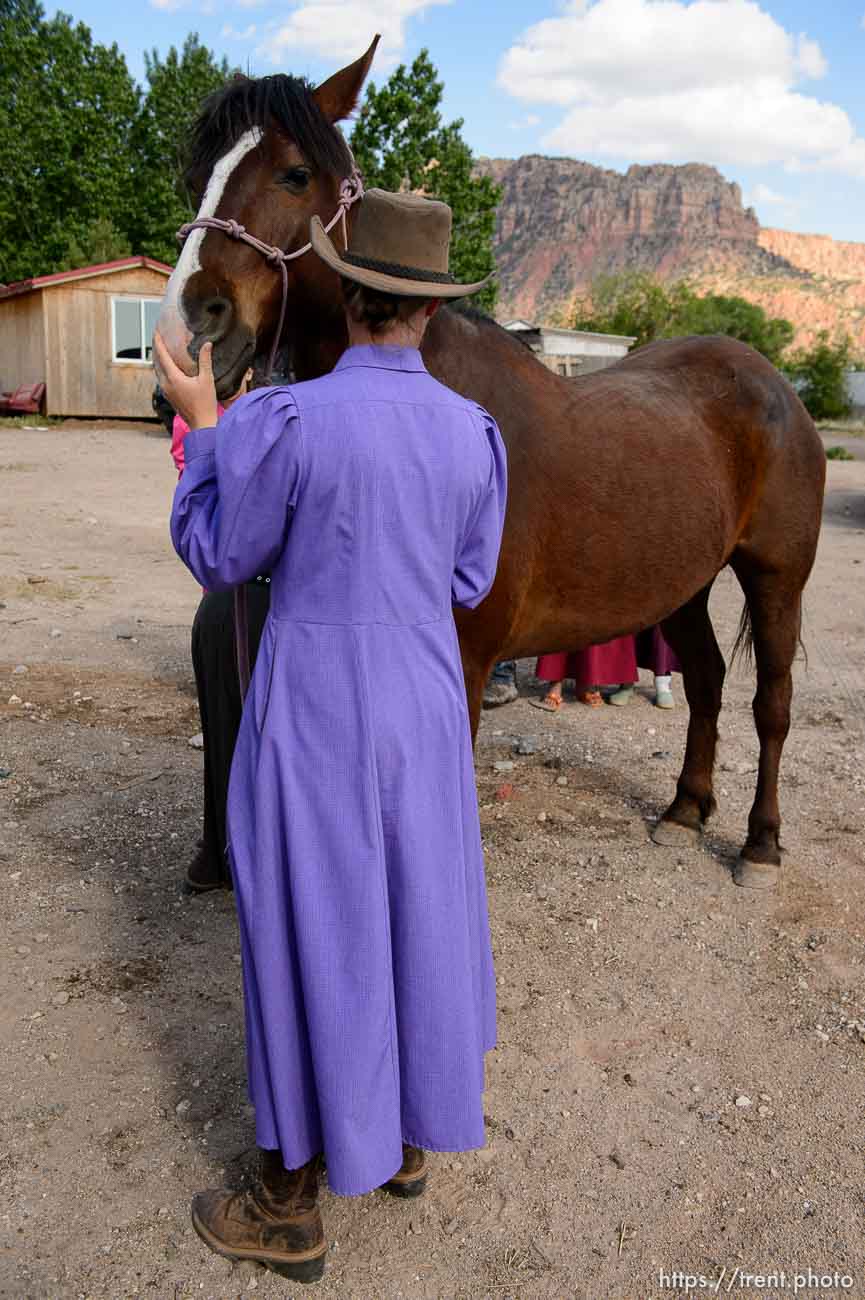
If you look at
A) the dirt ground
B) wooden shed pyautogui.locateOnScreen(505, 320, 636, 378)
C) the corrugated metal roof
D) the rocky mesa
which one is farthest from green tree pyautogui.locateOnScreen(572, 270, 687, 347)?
the rocky mesa

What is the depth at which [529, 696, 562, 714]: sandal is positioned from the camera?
20.1 ft

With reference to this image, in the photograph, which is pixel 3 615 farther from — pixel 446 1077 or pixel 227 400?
pixel 446 1077

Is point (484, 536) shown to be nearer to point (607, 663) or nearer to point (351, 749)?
point (351, 749)

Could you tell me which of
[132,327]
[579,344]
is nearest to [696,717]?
[132,327]

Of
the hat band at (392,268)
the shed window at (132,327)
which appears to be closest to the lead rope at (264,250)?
the hat band at (392,268)

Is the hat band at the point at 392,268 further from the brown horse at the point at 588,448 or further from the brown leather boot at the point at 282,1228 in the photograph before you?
the brown leather boot at the point at 282,1228

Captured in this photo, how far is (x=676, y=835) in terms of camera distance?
14.2 ft

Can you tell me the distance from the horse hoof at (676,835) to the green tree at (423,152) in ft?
85.6

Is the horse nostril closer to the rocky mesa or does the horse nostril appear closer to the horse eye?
the horse eye

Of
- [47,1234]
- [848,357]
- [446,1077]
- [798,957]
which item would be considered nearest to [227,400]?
[446,1077]

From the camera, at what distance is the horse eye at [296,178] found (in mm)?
2691

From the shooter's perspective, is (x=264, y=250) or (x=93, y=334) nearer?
(x=264, y=250)

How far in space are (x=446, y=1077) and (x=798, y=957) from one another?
1901 millimetres

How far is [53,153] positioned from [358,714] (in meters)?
37.0
